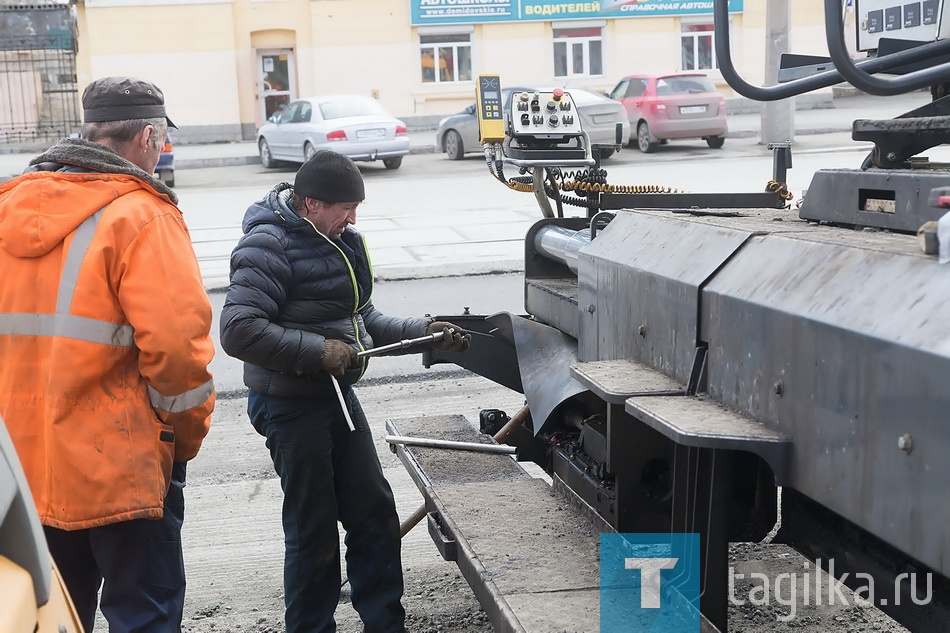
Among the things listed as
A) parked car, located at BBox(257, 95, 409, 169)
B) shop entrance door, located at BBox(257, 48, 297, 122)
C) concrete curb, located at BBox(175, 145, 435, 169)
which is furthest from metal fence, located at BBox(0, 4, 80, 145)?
parked car, located at BBox(257, 95, 409, 169)

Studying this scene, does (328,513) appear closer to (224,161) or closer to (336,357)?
(336,357)

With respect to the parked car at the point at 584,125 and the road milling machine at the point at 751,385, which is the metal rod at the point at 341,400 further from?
the parked car at the point at 584,125

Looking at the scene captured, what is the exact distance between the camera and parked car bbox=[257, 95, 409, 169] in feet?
68.6

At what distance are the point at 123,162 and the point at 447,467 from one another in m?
1.69

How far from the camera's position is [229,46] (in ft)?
96.5

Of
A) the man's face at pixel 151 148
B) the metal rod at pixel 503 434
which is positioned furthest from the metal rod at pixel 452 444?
the man's face at pixel 151 148

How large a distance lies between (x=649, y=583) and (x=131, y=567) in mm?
1411

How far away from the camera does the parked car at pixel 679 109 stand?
22.4 meters

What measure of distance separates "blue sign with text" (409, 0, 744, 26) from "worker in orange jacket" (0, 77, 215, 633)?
28.0m

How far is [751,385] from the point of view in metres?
2.54

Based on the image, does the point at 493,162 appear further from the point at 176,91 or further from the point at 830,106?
the point at 830,106

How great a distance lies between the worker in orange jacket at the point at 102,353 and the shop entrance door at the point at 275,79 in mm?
28174

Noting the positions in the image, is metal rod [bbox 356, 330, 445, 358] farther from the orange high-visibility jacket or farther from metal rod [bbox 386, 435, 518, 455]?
the orange high-visibility jacket

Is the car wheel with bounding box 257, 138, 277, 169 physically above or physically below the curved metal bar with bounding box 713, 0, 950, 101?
below
